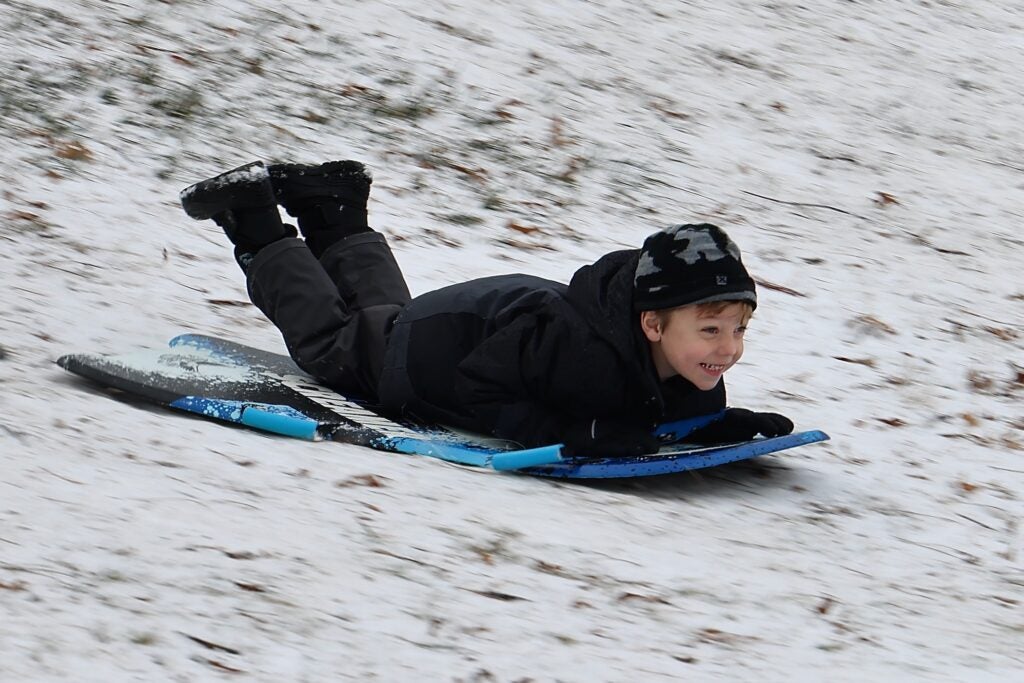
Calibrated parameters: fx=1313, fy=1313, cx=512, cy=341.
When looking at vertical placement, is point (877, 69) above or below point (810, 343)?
above

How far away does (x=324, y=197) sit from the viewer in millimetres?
4945

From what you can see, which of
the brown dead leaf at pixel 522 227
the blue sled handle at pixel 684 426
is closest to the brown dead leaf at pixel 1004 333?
the brown dead leaf at pixel 522 227

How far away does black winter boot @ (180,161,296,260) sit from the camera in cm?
462

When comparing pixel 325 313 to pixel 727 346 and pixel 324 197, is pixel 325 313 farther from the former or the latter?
pixel 727 346

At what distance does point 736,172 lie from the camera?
822cm

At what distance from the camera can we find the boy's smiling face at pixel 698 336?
3.93 meters

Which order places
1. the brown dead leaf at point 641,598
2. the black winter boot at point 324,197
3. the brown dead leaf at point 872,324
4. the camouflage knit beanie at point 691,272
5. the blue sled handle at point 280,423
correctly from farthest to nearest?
the brown dead leaf at point 872,324 → the black winter boot at point 324,197 → the blue sled handle at point 280,423 → the camouflage knit beanie at point 691,272 → the brown dead leaf at point 641,598

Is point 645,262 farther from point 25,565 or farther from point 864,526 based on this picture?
point 25,565

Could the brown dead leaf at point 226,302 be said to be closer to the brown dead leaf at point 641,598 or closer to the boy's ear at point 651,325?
the boy's ear at point 651,325

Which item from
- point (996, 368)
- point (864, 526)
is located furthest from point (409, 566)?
point (996, 368)

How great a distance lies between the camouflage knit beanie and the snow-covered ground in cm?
65

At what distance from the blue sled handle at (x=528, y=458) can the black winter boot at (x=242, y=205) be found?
4.36 ft

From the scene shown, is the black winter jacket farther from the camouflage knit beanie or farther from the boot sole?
the boot sole

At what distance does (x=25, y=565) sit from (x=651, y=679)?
1.37 meters
